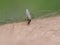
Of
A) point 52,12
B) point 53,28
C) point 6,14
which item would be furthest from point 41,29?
point 6,14

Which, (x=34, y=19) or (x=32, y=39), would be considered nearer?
(x=32, y=39)

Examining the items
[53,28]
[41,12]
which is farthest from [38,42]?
[41,12]

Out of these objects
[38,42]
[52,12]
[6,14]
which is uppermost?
[6,14]

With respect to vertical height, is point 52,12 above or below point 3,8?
below

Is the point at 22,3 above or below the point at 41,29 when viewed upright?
above

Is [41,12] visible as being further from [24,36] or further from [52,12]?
[24,36]

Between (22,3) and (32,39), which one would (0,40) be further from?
(22,3)
